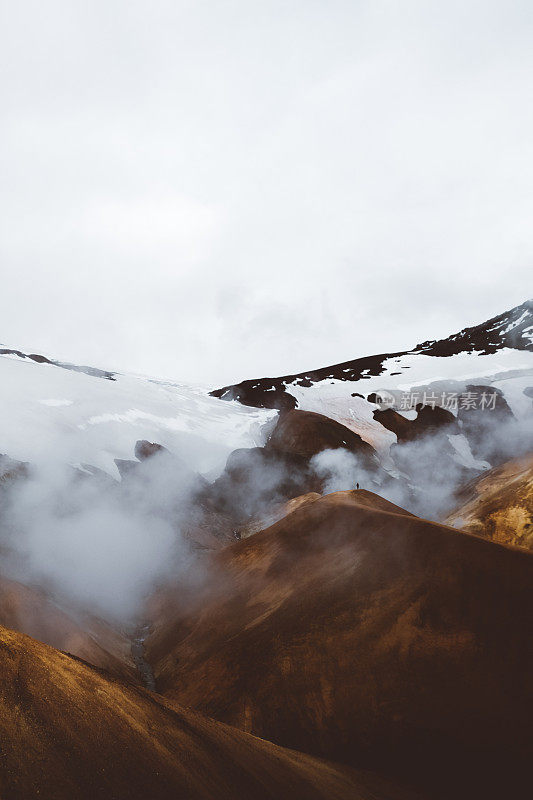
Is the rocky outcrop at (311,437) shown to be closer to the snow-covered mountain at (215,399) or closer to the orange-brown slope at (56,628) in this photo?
the snow-covered mountain at (215,399)

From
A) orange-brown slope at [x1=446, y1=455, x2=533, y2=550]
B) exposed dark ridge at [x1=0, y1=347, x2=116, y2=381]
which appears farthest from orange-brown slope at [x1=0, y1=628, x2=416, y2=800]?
exposed dark ridge at [x1=0, y1=347, x2=116, y2=381]

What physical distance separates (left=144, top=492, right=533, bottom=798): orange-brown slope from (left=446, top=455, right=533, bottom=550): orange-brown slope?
490 inches

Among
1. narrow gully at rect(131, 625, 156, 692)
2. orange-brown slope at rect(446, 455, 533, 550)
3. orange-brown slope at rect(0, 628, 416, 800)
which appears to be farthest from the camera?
orange-brown slope at rect(446, 455, 533, 550)

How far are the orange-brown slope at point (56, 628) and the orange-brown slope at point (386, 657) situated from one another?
1864mm

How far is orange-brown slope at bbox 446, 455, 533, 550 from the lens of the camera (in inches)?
1080

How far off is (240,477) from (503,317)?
83.1 meters

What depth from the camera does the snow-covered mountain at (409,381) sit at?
59688mm

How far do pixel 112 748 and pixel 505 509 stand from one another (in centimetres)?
3025

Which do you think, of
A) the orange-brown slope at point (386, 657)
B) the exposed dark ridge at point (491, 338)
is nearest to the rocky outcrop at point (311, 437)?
the orange-brown slope at point (386, 657)

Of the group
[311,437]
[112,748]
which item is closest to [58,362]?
[311,437]

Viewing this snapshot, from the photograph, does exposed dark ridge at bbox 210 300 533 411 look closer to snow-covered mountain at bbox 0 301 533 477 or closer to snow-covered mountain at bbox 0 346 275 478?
snow-covered mountain at bbox 0 301 533 477

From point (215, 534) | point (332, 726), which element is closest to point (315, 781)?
point (332, 726)

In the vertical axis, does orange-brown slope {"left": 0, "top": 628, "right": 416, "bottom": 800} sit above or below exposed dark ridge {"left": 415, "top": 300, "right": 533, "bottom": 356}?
below

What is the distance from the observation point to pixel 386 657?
493 inches
